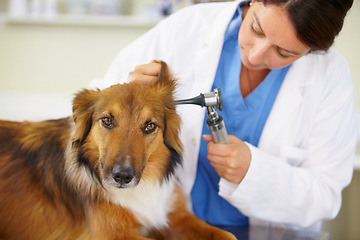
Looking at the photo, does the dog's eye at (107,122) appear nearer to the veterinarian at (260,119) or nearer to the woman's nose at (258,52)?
the veterinarian at (260,119)

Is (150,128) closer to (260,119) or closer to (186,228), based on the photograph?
(186,228)

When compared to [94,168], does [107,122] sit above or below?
above

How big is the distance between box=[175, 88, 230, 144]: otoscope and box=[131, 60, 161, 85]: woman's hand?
9 centimetres

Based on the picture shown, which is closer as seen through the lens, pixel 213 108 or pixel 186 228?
pixel 213 108

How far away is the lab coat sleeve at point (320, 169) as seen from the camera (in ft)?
3.58

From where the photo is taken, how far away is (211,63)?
1167mm

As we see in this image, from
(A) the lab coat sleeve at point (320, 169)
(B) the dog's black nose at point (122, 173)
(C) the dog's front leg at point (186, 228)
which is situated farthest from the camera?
(A) the lab coat sleeve at point (320, 169)

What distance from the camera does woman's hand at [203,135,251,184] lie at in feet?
3.23

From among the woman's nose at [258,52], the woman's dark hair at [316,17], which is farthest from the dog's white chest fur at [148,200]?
the woman's dark hair at [316,17]

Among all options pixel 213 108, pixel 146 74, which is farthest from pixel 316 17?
pixel 146 74

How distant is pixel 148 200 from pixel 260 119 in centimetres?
47

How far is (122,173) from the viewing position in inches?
29.5

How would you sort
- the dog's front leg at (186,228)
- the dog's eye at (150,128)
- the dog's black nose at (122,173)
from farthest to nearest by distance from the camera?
the dog's front leg at (186,228) < the dog's eye at (150,128) < the dog's black nose at (122,173)

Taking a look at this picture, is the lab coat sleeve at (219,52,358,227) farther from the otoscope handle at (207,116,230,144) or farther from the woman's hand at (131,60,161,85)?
the woman's hand at (131,60,161,85)
